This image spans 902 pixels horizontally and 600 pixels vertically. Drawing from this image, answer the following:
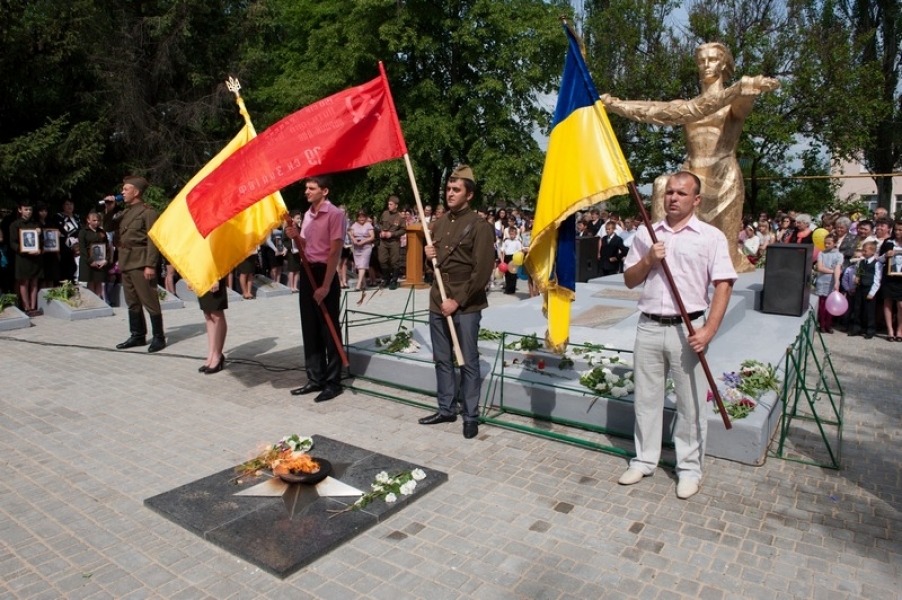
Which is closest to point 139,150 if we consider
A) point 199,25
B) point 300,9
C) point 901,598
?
point 199,25

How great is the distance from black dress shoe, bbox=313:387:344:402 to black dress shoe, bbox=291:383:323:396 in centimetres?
15

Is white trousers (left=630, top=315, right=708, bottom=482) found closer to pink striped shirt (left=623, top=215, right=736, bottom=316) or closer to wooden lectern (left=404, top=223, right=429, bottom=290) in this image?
pink striped shirt (left=623, top=215, right=736, bottom=316)

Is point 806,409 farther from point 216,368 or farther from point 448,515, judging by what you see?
point 216,368

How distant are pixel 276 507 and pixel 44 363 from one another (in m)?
5.40

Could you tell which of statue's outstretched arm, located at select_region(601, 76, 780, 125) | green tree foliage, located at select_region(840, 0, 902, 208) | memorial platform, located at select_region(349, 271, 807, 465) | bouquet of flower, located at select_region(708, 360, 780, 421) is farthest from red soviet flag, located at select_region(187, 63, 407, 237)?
green tree foliage, located at select_region(840, 0, 902, 208)

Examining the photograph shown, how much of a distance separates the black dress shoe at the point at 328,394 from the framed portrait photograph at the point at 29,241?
314 inches

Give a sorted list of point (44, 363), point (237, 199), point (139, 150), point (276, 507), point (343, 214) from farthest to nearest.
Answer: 1. point (139, 150)
2. point (44, 363)
3. point (343, 214)
4. point (237, 199)
5. point (276, 507)

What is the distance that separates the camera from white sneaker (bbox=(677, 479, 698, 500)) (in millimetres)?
4219

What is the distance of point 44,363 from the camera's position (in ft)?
25.9

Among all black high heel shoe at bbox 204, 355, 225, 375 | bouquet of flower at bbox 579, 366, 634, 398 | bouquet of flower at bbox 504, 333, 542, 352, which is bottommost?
black high heel shoe at bbox 204, 355, 225, 375

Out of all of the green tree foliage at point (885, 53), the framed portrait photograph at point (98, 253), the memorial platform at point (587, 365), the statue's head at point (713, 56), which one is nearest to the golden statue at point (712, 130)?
the statue's head at point (713, 56)

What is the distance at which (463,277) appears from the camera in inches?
210

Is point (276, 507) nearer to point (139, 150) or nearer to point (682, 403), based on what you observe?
point (682, 403)

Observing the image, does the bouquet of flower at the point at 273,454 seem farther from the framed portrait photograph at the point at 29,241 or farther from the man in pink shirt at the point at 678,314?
the framed portrait photograph at the point at 29,241
